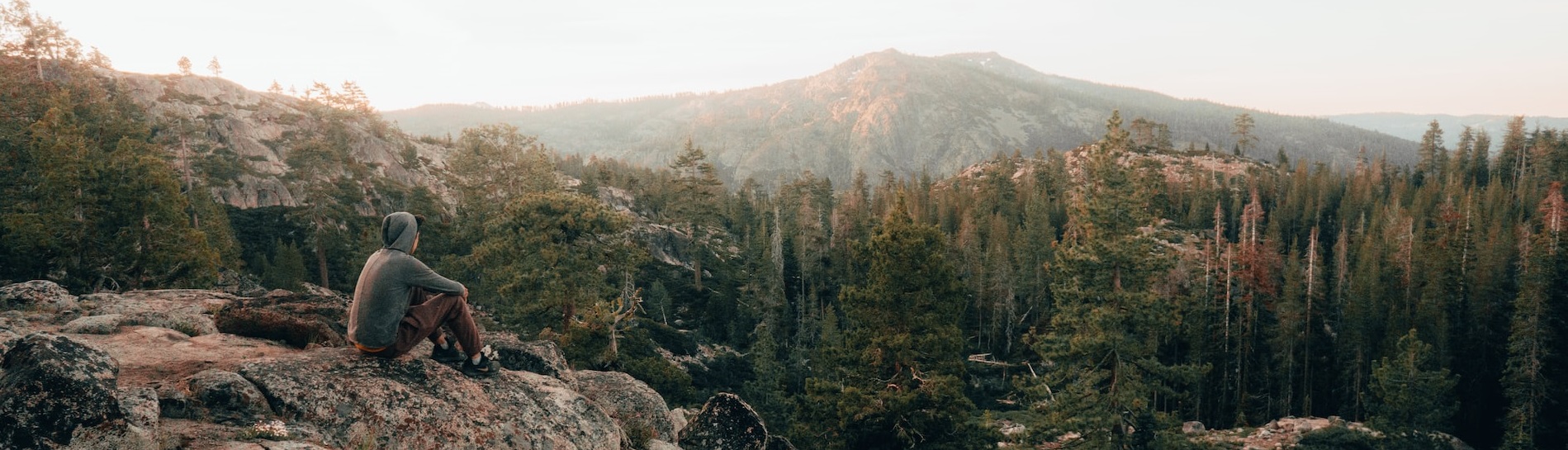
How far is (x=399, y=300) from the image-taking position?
8.16 m

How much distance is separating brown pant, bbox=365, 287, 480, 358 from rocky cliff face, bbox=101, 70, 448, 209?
62985mm

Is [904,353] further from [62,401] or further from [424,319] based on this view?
[62,401]

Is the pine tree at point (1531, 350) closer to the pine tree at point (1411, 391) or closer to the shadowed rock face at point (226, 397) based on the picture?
the pine tree at point (1411, 391)

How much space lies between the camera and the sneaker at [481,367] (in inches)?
365

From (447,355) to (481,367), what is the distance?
501 millimetres

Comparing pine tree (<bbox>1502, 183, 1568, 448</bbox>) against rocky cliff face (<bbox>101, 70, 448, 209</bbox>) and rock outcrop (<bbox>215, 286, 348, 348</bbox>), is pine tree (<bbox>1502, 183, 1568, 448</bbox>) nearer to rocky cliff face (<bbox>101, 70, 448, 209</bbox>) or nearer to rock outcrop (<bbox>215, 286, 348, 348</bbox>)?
rock outcrop (<bbox>215, 286, 348, 348</bbox>)

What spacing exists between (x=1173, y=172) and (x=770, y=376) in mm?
114343

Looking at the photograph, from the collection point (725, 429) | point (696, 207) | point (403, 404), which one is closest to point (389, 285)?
point (403, 404)

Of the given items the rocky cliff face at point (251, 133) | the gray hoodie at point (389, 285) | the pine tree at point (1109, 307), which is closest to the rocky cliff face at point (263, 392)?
the gray hoodie at point (389, 285)

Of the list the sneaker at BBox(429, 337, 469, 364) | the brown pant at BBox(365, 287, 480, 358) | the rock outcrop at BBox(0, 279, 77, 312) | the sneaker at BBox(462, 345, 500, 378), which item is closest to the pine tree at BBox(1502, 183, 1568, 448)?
the sneaker at BBox(462, 345, 500, 378)

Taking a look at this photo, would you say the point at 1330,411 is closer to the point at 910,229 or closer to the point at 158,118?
the point at 910,229

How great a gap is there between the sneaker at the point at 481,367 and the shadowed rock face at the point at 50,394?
140 inches

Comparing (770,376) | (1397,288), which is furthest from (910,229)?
(1397,288)

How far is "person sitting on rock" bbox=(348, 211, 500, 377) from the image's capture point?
8.08 metres
